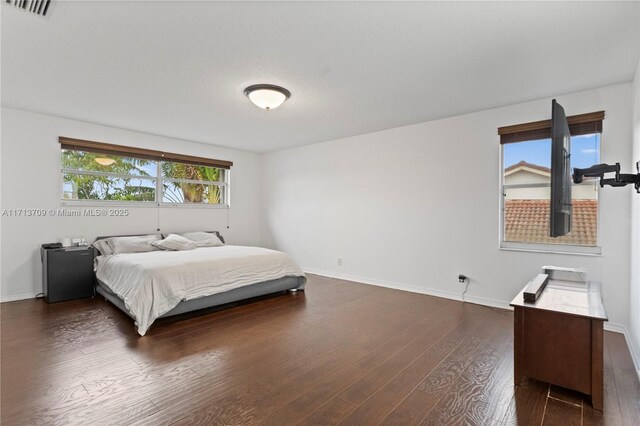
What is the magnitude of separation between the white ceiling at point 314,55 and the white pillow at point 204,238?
2.13m

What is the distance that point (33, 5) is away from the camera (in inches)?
80.7

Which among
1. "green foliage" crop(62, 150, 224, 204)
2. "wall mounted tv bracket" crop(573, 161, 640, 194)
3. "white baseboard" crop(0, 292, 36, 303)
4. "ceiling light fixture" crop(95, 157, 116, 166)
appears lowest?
"white baseboard" crop(0, 292, 36, 303)

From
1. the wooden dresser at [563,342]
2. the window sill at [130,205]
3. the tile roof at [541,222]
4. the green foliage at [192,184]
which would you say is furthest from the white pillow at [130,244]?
the tile roof at [541,222]

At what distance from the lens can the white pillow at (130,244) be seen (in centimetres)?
455

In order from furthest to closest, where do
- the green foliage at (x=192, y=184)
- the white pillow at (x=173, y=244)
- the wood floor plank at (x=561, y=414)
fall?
the green foliage at (x=192, y=184), the white pillow at (x=173, y=244), the wood floor plank at (x=561, y=414)

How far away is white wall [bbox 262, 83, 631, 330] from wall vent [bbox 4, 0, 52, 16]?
4142 millimetres

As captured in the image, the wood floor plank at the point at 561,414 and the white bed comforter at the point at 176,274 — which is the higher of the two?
the white bed comforter at the point at 176,274

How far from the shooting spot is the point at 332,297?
4406mm

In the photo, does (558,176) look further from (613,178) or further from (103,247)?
(103,247)

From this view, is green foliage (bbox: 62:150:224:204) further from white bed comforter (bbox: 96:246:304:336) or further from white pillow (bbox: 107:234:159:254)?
white bed comforter (bbox: 96:246:304:336)

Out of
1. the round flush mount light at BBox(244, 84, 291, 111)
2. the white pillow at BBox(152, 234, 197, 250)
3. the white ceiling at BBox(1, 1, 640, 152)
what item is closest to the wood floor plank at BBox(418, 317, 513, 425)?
the white ceiling at BBox(1, 1, 640, 152)

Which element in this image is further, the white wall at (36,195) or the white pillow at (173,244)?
the white pillow at (173,244)

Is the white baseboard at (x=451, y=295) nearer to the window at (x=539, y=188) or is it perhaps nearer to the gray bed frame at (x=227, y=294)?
the window at (x=539, y=188)

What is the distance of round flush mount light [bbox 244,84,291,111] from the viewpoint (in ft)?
10.7
